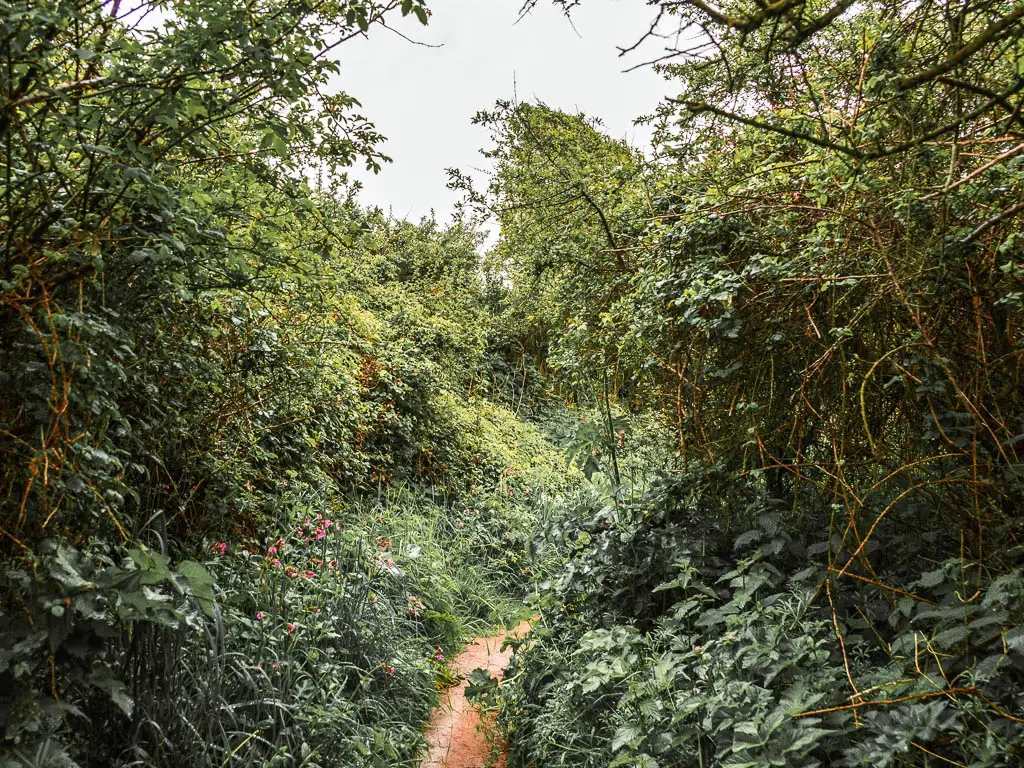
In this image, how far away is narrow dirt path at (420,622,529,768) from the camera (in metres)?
3.51

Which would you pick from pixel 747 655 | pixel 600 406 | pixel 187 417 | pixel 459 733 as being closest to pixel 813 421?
pixel 747 655

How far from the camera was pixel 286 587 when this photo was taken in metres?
3.57

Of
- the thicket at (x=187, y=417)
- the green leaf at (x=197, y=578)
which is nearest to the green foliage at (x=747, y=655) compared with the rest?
the thicket at (x=187, y=417)

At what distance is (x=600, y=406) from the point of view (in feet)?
13.3

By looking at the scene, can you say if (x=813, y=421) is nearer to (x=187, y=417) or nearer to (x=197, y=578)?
(x=197, y=578)

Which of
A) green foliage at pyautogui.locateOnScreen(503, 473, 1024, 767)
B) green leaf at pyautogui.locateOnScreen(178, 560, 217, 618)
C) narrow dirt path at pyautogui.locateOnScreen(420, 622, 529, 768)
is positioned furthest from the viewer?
narrow dirt path at pyautogui.locateOnScreen(420, 622, 529, 768)

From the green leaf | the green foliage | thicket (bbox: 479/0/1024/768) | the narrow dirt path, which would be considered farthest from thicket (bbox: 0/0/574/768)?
thicket (bbox: 479/0/1024/768)

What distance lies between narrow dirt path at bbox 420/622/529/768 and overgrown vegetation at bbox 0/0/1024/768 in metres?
0.15

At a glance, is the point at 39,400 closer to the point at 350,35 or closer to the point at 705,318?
the point at 350,35

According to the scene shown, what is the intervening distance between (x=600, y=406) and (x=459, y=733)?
80.7 inches

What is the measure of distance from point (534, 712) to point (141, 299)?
280 centimetres

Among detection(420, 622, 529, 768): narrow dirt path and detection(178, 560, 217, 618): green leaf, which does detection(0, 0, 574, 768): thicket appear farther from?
detection(420, 622, 529, 768): narrow dirt path

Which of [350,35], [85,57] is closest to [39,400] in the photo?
[85,57]

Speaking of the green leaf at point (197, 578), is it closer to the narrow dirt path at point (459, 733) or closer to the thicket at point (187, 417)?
the thicket at point (187, 417)
